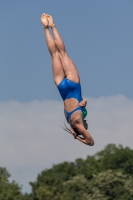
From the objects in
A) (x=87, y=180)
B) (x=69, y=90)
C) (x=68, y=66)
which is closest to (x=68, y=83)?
(x=69, y=90)

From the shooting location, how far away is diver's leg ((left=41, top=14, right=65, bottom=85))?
2806 centimetres

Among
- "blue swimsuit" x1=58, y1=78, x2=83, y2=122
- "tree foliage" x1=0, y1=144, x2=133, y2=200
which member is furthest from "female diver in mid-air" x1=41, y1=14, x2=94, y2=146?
"tree foliage" x1=0, y1=144, x2=133, y2=200

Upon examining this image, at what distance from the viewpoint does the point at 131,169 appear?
453ft

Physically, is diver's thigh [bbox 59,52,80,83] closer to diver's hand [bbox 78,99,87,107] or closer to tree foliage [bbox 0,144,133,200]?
diver's hand [bbox 78,99,87,107]

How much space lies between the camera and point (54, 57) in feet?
92.3

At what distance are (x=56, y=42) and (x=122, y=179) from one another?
9492cm

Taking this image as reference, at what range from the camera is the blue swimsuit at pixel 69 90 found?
27766 mm

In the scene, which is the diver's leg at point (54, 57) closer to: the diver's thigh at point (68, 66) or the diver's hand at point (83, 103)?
the diver's thigh at point (68, 66)

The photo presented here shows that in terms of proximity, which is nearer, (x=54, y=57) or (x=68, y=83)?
(x=68, y=83)

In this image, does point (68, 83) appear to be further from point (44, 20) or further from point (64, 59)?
point (44, 20)

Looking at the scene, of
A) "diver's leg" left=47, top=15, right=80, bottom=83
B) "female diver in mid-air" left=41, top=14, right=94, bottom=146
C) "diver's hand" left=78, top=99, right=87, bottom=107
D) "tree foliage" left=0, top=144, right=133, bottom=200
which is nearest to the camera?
"female diver in mid-air" left=41, top=14, right=94, bottom=146

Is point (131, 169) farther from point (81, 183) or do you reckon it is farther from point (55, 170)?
point (81, 183)

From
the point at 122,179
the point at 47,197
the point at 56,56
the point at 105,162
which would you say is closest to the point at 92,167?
the point at 105,162

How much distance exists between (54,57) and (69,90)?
117 cm
